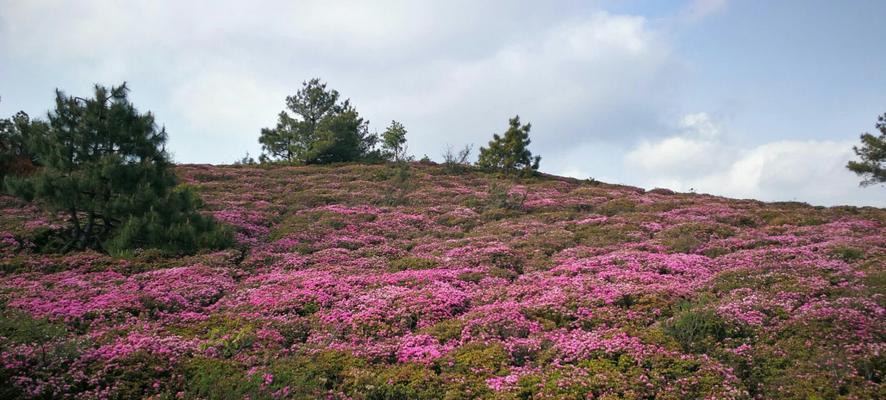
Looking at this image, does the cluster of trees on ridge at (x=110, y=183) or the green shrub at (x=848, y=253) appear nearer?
the green shrub at (x=848, y=253)

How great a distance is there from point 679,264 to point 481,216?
40.1ft

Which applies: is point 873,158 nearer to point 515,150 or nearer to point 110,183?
point 515,150

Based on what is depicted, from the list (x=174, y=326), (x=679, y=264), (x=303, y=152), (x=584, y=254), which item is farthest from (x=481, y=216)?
(x=303, y=152)

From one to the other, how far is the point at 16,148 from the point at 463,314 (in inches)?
1071

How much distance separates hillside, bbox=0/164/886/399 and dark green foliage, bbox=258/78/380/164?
2514cm

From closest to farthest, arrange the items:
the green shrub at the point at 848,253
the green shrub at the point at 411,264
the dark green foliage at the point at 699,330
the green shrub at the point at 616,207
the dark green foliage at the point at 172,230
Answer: the dark green foliage at the point at 699,330, the green shrub at the point at 848,253, the green shrub at the point at 411,264, the dark green foliage at the point at 172,230, the green shrub at the point at 616,207

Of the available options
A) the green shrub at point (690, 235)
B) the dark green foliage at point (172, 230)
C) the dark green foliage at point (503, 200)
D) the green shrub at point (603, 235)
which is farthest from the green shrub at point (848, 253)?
the dark green foliage at point (172, 230)

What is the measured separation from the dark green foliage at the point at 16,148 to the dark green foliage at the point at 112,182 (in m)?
6.06

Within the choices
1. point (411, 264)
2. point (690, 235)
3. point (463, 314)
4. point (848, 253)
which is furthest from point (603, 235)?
point (463, 314)

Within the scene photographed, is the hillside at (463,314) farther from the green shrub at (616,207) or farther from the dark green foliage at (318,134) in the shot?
the dark green foliage at (318,134)

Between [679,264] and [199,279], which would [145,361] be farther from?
[679,264]

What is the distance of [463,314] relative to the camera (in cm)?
1258

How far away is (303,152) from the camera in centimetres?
4728

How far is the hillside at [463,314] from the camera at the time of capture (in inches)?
347
